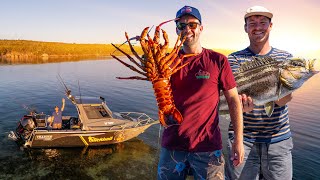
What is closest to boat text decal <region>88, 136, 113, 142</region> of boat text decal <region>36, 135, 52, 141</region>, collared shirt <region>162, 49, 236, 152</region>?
boat text decal <region>36, 135, 52, 141</region>

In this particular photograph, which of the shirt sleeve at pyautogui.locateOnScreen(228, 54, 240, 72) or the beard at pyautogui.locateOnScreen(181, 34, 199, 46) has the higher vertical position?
the beard at pyautogui.locateOnScreen(181, 34, 199, 46)

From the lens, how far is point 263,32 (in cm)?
480

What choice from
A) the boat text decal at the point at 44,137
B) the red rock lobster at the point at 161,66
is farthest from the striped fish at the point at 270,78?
the boat text decal at the point at 44,137

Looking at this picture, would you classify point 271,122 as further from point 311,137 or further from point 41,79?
point 41,79

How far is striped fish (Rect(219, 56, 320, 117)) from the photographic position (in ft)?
15.2

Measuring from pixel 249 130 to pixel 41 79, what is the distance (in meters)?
51.1

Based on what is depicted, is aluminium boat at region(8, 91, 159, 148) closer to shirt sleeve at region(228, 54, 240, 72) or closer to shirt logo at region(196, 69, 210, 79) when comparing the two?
shirt sleeve at region(228, 54, 240, 72)

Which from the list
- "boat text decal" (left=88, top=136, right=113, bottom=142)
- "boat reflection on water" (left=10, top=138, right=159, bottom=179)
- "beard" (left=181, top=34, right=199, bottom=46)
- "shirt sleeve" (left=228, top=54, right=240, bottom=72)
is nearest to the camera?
"beard" (left=181, top=34, right=199, bottom=46)

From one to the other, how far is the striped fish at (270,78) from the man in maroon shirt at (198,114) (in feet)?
2.12

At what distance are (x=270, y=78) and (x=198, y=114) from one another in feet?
5.82

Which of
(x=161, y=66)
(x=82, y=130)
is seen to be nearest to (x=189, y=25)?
(x=161, y=66)

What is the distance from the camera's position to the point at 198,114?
4.00 meters

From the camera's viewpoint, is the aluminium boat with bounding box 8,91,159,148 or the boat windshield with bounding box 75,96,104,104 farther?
the boat windshield with bounding box 75,96,104,104

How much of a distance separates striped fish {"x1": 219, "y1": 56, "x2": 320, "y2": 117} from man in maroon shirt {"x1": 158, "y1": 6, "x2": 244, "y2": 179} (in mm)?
647
